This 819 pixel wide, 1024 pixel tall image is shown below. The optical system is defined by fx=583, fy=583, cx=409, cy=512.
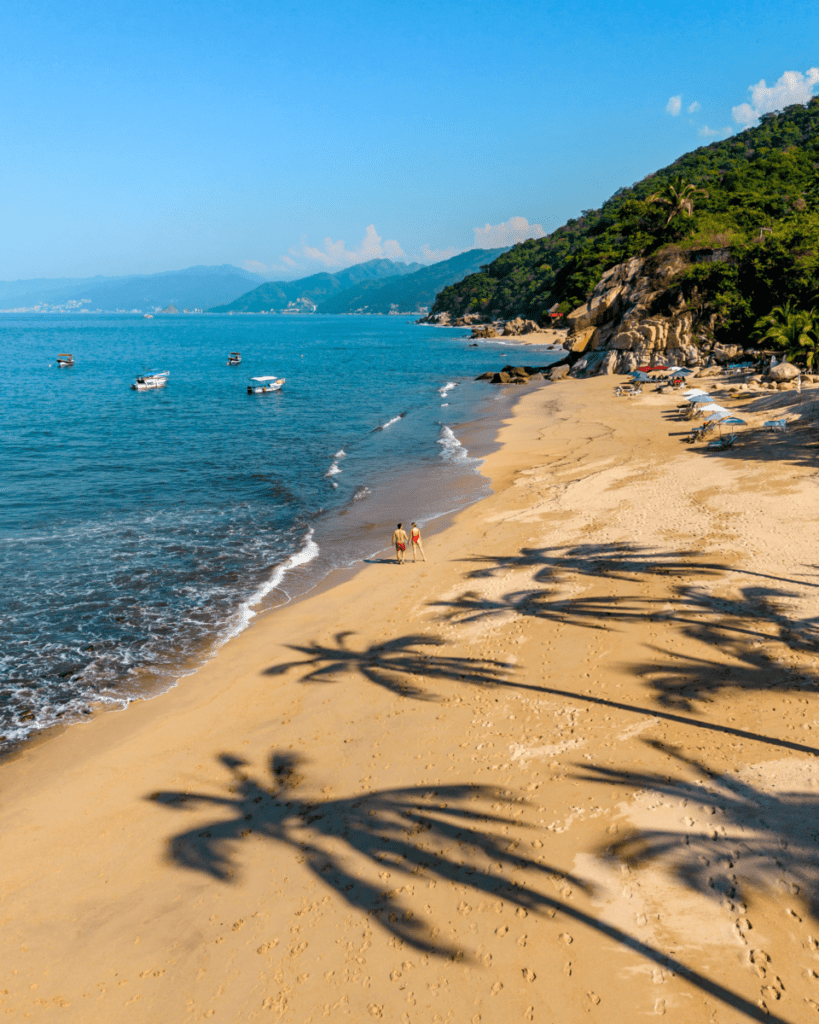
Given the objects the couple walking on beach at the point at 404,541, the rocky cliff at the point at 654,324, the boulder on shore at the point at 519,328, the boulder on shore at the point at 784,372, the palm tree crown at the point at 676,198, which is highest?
the palm tree crown at the point at 676,198

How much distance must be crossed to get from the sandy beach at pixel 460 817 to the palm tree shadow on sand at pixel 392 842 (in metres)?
0.03

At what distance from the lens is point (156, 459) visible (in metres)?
34.4

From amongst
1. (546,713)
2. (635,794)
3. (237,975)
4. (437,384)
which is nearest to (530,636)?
(546,713)

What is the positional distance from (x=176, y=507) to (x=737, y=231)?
62441 mm

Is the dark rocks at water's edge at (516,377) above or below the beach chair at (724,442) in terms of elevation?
above

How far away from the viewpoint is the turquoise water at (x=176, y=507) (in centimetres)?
1468

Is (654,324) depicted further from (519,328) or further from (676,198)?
(519,328)

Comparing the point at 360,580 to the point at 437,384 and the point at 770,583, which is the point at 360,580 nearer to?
the point at 770,583

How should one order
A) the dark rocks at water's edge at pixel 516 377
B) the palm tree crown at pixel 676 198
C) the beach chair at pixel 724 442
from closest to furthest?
1. the beach chair at pixel 724 442
2. the dark rocks at water's edge at pixel 516 377
3. the palm tree crown at pixel 676 198

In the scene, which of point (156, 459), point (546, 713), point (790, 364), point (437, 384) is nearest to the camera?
point (546, 713)

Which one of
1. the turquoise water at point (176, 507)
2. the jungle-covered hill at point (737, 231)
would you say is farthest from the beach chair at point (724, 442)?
the jungle-covered hill at point (737, 231)

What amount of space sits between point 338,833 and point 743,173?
105934 mm

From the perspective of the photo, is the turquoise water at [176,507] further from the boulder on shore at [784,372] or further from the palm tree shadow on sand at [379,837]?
the boulder on shore at [784,372]

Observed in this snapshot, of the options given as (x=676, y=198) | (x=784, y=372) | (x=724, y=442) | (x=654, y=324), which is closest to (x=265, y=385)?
(x=654, y=324)
